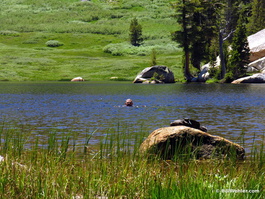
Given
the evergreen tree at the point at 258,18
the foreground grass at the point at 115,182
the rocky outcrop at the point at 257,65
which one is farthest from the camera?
the evergreen tree at the point at 258,18

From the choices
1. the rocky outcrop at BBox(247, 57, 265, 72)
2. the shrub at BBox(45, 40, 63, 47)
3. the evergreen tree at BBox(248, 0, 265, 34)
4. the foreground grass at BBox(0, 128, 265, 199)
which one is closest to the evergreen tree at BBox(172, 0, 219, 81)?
the rocky outcrop at BBox(247, 57, 265, 72)

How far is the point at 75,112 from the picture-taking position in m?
27.4

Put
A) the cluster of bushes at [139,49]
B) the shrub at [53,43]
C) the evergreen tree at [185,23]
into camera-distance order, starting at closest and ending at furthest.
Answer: the evergreen tree at [185,23], the cluster of bushes at [139,49], the shrub at [53,43]

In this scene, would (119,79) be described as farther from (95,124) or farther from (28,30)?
(28,30)

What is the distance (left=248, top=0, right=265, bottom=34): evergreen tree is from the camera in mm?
96175

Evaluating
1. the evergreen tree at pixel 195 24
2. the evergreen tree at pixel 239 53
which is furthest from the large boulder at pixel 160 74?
the evergreen tree at pixel 239 53

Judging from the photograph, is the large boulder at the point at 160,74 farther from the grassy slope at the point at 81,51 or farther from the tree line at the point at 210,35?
the grassy slope at the point at 81,51

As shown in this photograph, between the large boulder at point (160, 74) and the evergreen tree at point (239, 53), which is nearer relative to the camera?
the evergreen tree at point (239, 53)

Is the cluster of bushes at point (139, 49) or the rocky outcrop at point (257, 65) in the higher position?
the cluster of bushes at point (139, 49)

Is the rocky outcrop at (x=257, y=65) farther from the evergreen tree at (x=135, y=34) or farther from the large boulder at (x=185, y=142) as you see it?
the evergreen tree at (x=135, y=34)

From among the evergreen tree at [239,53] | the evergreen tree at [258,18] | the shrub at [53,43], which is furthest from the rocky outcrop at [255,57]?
the shrub at [53,43]

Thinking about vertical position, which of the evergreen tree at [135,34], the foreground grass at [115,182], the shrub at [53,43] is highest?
the evergreen tree at [135,34]

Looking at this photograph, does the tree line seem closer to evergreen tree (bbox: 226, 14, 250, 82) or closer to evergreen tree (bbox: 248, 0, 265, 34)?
evergreen tree (bbox: 226, 14, 250, 82)

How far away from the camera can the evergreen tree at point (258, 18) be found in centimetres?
9618
